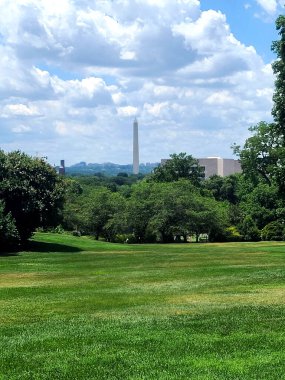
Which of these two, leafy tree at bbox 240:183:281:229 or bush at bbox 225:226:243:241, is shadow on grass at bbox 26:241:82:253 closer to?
bush at bbox 225:226:243:241

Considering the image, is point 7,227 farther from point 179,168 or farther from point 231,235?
point 179,168

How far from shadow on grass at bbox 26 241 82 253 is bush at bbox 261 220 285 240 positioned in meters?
30.1

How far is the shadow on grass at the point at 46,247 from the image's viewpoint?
4228 centimetres

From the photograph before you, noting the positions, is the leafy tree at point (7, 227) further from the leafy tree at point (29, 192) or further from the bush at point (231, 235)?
the bush at point (231, 235)

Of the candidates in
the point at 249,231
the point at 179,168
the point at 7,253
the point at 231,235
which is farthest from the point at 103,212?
the point at 179,168

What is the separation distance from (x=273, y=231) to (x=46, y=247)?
3350 cm

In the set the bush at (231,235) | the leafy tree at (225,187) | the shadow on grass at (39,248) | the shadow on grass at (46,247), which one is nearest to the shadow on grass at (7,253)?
the shadow on grass at (39,248)

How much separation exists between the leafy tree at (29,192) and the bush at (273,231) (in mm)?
33284

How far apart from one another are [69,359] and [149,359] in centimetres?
131

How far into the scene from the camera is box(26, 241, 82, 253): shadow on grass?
4228cm

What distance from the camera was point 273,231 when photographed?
69.5 meters

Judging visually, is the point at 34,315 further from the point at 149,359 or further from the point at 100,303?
the point at 149,359

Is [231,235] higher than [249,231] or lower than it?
lower

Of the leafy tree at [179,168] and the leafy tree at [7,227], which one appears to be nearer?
the leafy tree at [7,227]
